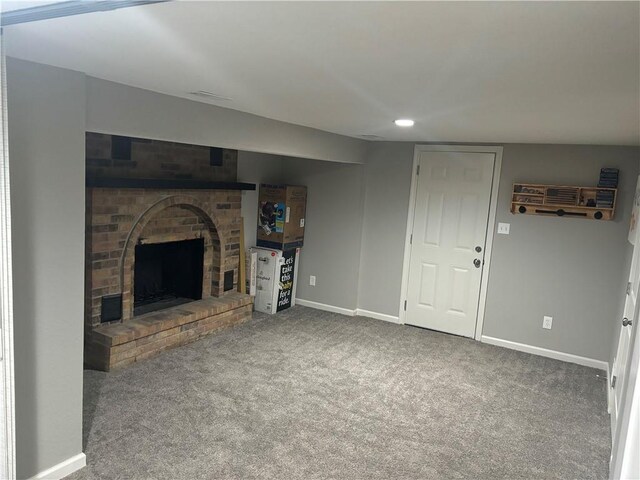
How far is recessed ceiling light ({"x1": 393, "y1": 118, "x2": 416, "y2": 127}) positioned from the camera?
329 centimetres

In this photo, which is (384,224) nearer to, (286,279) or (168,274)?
(286,279)

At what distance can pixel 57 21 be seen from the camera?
1514 millimetres

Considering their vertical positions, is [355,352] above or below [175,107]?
below

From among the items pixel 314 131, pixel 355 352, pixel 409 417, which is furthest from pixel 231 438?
pixel 314 131

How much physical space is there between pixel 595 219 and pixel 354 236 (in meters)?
2.38

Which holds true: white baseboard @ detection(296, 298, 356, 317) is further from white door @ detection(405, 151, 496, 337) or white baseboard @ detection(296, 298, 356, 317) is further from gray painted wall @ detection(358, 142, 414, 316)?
white door @ detection(405, 151, 496, 337)

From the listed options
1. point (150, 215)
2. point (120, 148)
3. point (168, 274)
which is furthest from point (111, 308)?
point (120, 148)

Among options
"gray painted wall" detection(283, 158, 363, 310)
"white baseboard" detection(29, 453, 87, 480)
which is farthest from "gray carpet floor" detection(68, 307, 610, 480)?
"gray painted wall" detection(283, 158, 363, 310)

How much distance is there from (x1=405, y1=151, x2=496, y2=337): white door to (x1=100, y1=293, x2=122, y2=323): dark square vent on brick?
2.94 meters

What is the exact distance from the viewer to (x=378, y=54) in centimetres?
166

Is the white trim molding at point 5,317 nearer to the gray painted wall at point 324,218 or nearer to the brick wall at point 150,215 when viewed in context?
the brick wall at point 150,215

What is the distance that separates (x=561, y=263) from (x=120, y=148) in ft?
13.1

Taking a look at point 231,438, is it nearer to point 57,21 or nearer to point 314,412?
point 314,412

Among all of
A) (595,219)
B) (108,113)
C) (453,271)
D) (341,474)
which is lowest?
(341,474)
